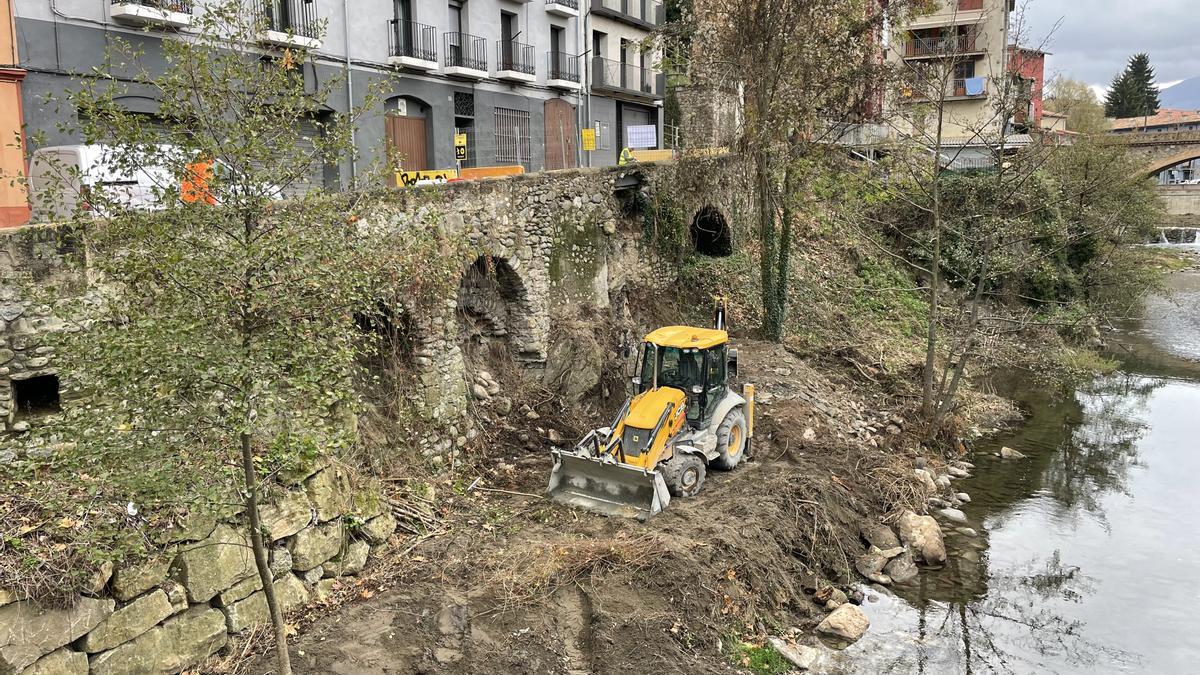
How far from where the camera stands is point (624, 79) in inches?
1156

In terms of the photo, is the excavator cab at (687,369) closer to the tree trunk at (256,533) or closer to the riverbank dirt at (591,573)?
the riverbank dirt at (591,573)

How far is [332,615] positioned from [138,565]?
6.33ft

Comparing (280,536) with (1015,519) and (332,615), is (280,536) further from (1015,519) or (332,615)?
(1015,519)

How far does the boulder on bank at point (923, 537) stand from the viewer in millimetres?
10828

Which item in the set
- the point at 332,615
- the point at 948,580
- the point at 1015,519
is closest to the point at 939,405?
the point at 1015,519

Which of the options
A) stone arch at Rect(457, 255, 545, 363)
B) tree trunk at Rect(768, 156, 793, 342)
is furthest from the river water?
stone arch at Rect(457, 255, 545, 363)

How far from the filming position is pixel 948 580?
10.5 metres

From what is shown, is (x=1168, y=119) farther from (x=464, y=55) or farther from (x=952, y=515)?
(x=952, y=515)

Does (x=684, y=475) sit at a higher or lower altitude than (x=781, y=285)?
lower

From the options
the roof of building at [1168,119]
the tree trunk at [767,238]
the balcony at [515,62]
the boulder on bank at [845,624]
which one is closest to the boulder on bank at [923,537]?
the boulder on bank at [845,624]

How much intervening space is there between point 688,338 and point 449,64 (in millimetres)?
13419

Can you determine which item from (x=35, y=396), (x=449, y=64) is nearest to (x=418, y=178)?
(x=35, y=396)

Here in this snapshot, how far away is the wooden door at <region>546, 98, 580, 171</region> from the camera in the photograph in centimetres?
2225

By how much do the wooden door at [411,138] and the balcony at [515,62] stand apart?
327cm
